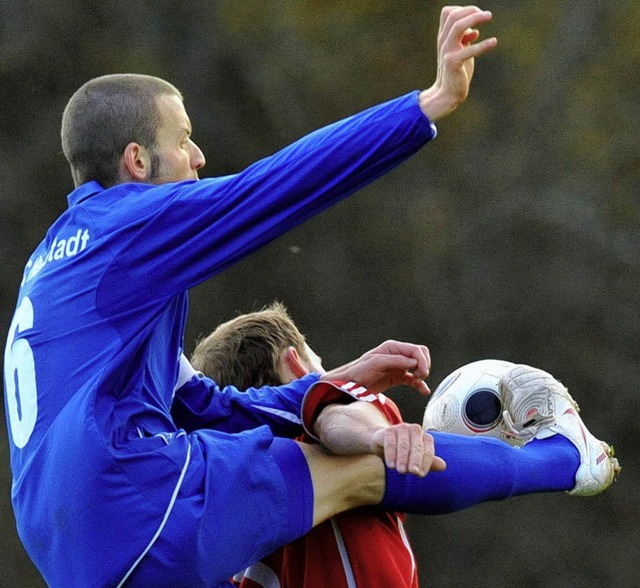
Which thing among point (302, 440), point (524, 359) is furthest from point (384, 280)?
point (302, 440)

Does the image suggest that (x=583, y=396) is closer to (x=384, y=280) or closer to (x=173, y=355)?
(x=384, y=280)

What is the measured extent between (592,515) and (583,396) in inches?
16.9

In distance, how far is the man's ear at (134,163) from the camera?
7.38ft

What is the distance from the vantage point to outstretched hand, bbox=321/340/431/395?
8.07 ft

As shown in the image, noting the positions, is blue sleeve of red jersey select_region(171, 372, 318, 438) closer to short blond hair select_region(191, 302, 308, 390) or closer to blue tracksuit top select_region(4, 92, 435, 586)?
short blond hair select_region(191, 302, 308, 390)

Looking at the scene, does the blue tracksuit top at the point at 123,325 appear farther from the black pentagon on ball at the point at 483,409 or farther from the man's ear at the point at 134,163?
the black pentagon on ball at the point at 483,409

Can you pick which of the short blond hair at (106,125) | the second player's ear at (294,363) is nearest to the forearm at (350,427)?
the second player's ear at (294,363)

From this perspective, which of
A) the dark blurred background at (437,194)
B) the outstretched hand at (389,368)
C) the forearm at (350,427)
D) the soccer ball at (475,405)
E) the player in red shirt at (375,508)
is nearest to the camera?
the forearm at (350,427)

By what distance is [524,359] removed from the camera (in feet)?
14.8

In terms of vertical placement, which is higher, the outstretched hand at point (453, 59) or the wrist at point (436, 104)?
the outstretched hand at point (453, 59)

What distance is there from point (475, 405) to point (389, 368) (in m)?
0.28

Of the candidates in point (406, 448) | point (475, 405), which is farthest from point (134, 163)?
point (475, 405)

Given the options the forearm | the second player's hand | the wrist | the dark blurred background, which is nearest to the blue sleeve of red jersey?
the forearm

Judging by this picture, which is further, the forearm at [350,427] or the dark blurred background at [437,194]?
the dark blurred background at [437,194]
